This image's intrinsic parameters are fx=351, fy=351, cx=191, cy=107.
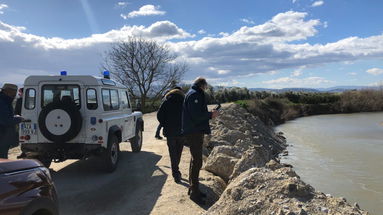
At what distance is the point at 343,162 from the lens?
53.3 ft

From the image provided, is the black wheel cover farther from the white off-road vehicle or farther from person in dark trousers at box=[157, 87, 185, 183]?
person in dark trousers at box=[157, 87, 185, 183]

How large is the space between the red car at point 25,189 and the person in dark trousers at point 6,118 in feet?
12.5

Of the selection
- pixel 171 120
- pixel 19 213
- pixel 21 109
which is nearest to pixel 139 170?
pixel 171 120

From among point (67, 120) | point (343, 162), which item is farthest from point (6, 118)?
point (343, 162)

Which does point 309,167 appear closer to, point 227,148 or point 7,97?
point 227,148

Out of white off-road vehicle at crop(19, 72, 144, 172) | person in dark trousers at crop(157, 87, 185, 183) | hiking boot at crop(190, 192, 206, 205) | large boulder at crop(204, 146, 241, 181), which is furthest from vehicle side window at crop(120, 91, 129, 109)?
hiking boot at crop(190, 192, 206, 205)

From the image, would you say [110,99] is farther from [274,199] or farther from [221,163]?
[274,199]

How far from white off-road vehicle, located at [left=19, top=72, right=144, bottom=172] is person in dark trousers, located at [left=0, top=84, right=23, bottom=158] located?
2.30ft

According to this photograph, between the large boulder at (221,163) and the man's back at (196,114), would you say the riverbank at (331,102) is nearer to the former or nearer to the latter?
the large boulder at (221,163)

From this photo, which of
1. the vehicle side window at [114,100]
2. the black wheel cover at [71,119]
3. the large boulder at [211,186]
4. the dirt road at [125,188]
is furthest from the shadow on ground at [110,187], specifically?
the vehicle side window at [114,100]

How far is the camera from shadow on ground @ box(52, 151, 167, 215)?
6.21 m

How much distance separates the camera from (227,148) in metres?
8.93

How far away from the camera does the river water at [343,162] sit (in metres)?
11.3

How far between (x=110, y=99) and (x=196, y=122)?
3482 millimetres
